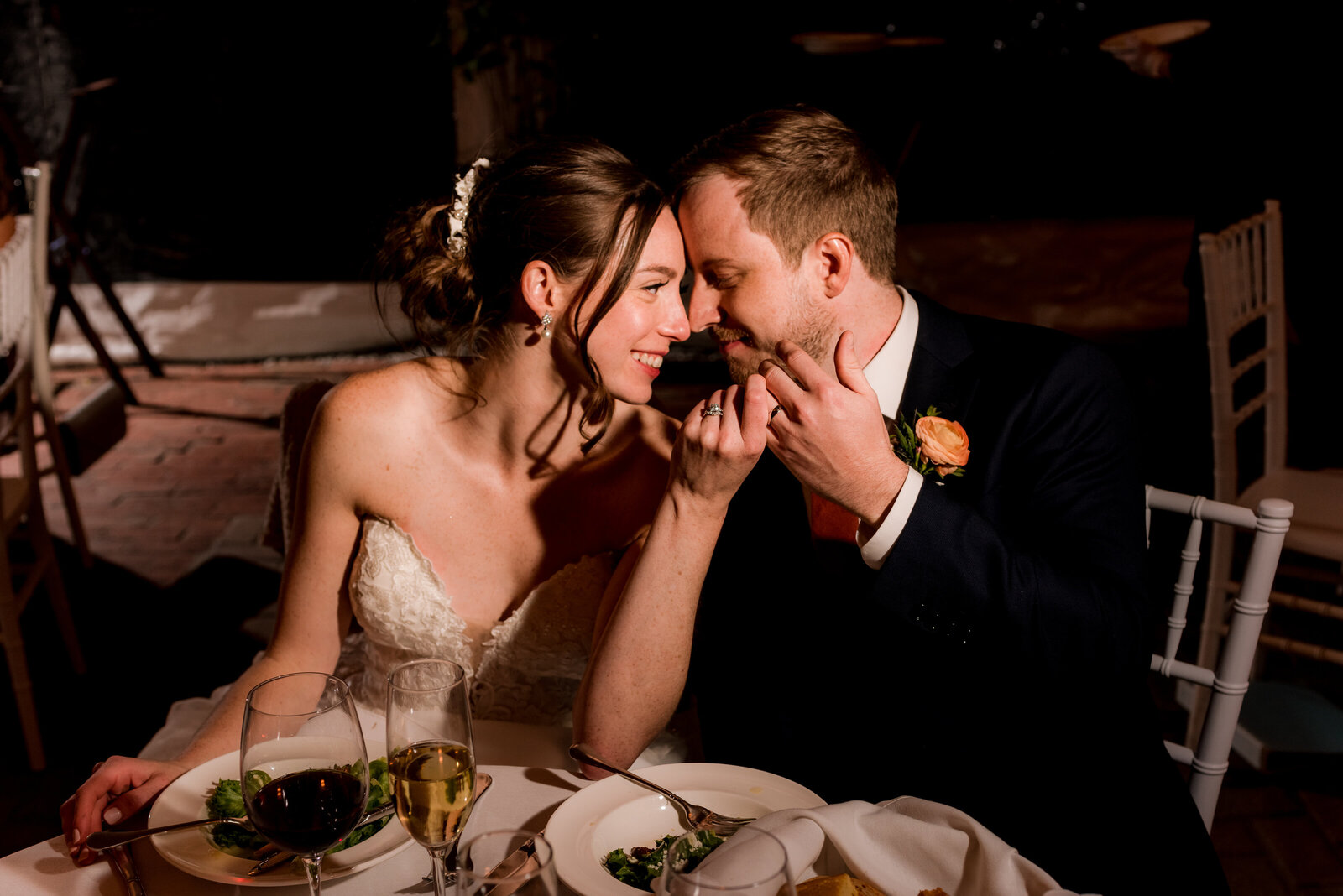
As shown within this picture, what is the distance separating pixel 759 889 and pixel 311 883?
20.9 inches

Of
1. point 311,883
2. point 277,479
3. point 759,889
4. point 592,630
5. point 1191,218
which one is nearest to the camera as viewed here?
point 759,889

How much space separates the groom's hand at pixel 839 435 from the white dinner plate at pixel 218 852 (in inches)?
28.9

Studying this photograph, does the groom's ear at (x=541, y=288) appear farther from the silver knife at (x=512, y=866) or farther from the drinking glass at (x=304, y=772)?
the silver knife at (x=512, y=866)

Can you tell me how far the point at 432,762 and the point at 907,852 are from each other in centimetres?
50

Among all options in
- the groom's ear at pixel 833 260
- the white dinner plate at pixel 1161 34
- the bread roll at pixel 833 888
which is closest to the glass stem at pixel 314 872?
the bread roll at pixel 833 888

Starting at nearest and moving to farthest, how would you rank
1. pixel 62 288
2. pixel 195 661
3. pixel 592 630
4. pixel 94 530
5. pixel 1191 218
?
pixel 592 630, pixel 195 661, pixel 94 530, pixel 62 288, pixel 1191 218

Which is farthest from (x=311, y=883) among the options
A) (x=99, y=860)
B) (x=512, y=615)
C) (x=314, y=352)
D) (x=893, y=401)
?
(x=314, y=352)

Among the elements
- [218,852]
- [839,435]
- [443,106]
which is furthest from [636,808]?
[443,106]

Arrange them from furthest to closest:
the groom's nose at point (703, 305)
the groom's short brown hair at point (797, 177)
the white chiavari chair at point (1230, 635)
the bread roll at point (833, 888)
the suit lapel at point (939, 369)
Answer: the groom's nose at point (703, 305), the groom's short brown hair at point (797, 177), the suit lapel at point (939, 369), the white chiavari chair at point (1230, 635), the bread roll at point (833, 888)

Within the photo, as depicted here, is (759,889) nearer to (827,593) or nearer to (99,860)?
(99,860)

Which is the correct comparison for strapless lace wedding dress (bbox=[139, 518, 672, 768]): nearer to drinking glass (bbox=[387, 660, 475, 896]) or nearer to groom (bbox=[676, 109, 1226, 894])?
groom (bbox=[676, 109, 1226, 894])

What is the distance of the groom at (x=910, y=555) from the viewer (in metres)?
1.44

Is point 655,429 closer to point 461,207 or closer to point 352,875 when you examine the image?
point 461,207

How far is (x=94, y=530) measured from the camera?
4.78 metres
